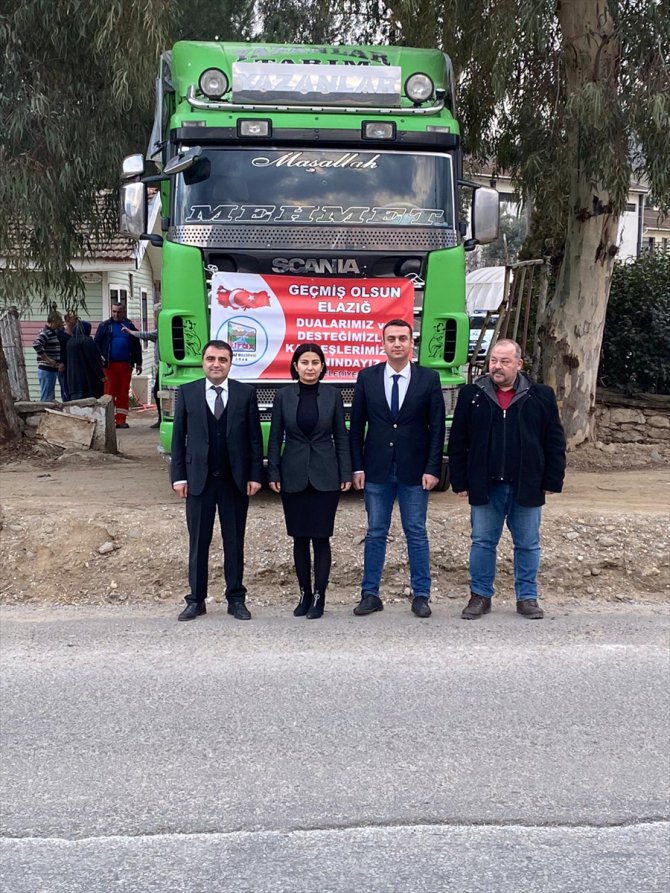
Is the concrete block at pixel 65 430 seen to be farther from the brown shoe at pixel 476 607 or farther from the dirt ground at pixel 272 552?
the brown shoe at pixel 476 607

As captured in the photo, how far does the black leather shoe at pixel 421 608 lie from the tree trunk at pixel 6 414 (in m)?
7.40

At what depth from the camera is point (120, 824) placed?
3729 millimetres

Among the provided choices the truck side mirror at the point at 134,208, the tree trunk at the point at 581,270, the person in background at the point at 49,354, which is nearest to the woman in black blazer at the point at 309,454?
the truck side mirror at the point at 134,208

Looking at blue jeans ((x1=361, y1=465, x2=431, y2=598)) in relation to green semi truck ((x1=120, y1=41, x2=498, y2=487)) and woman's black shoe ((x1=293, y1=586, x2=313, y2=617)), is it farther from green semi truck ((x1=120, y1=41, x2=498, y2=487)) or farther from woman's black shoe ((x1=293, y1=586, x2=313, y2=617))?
green semi truck ((x1=120, y1=41, x2=498, y2=487))

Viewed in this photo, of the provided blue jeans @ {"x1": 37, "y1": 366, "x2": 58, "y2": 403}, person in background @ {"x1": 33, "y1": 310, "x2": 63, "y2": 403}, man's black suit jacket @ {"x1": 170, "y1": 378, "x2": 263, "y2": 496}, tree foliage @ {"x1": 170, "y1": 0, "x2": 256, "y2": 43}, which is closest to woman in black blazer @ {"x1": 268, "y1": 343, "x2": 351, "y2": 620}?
man's black suit jacket @ {"x1": 170, "y1": 378, "x2": 263, "y2": 496}

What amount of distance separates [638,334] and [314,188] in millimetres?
6329

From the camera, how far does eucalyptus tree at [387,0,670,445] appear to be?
9984 mm

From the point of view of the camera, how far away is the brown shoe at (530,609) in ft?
21.8

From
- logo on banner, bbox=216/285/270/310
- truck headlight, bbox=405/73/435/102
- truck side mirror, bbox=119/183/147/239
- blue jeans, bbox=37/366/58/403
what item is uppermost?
truck headlight, bbox=405/73/435/102

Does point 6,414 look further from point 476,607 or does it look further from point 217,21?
point 476,607

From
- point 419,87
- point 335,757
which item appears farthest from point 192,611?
point 419,87

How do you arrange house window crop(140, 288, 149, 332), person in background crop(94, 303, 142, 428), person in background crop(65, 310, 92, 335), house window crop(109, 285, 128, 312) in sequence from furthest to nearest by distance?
house window crop(140, 288, 149, 332) < house window crop(109, 285, 128, 312) < person in background crop(94, 303, 142, 428) < person in background crop(65, 310, 92, 335)

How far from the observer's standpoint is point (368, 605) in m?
6.73

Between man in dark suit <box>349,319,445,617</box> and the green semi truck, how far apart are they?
1.83 metres
